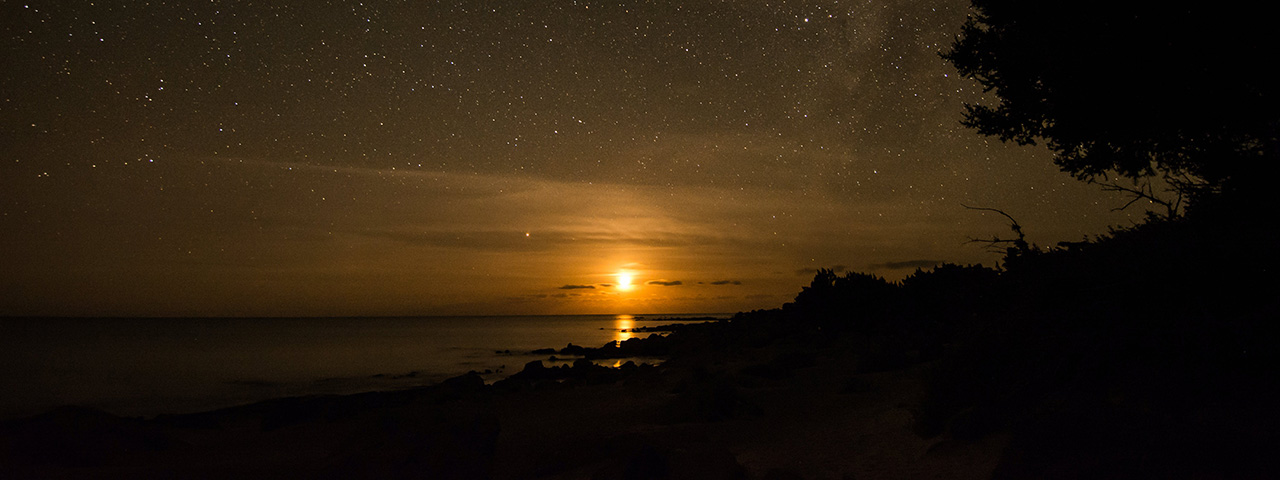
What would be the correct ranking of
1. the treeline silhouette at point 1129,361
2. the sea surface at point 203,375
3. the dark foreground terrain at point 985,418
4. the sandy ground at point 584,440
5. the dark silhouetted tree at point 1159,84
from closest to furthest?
the treeline silhouette at point 1129,361, the dark foreground terrain at point 985,418, the sandy ground at point 584,440, the dark silhouetted tree at point 1159,84, the sea surface at point 203,375

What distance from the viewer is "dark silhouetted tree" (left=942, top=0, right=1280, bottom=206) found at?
8742mm

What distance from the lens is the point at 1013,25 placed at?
11.0m

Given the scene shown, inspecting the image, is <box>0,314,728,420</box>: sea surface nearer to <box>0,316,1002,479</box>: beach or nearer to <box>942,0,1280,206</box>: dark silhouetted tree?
<box>0,316,1002,479</box>: beach

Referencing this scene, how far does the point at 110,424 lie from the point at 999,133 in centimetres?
1478

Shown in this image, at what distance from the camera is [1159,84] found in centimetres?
920

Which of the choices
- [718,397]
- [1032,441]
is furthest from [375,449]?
[1032,441]

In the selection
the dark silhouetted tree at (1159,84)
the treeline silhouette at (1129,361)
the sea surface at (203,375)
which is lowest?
the sea surface at (203,375)

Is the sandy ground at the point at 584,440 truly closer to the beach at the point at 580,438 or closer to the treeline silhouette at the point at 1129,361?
the beach at the point at 580,438

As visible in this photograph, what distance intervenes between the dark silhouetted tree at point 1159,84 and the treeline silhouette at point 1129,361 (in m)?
1.82

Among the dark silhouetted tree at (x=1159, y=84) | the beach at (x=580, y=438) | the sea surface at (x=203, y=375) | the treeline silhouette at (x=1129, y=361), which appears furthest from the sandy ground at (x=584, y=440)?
the sea surface at (x=203, y=375)

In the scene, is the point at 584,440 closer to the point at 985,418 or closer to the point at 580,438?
the point at 580,438

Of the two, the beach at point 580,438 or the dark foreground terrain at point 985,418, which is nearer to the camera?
the dark foreground terrain at point 985,418

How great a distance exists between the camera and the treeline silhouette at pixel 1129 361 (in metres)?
5.04

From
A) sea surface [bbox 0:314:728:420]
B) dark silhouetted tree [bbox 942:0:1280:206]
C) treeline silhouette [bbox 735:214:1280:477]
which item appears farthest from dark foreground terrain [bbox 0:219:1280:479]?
sea surface [bbox 0:314:728:420]
